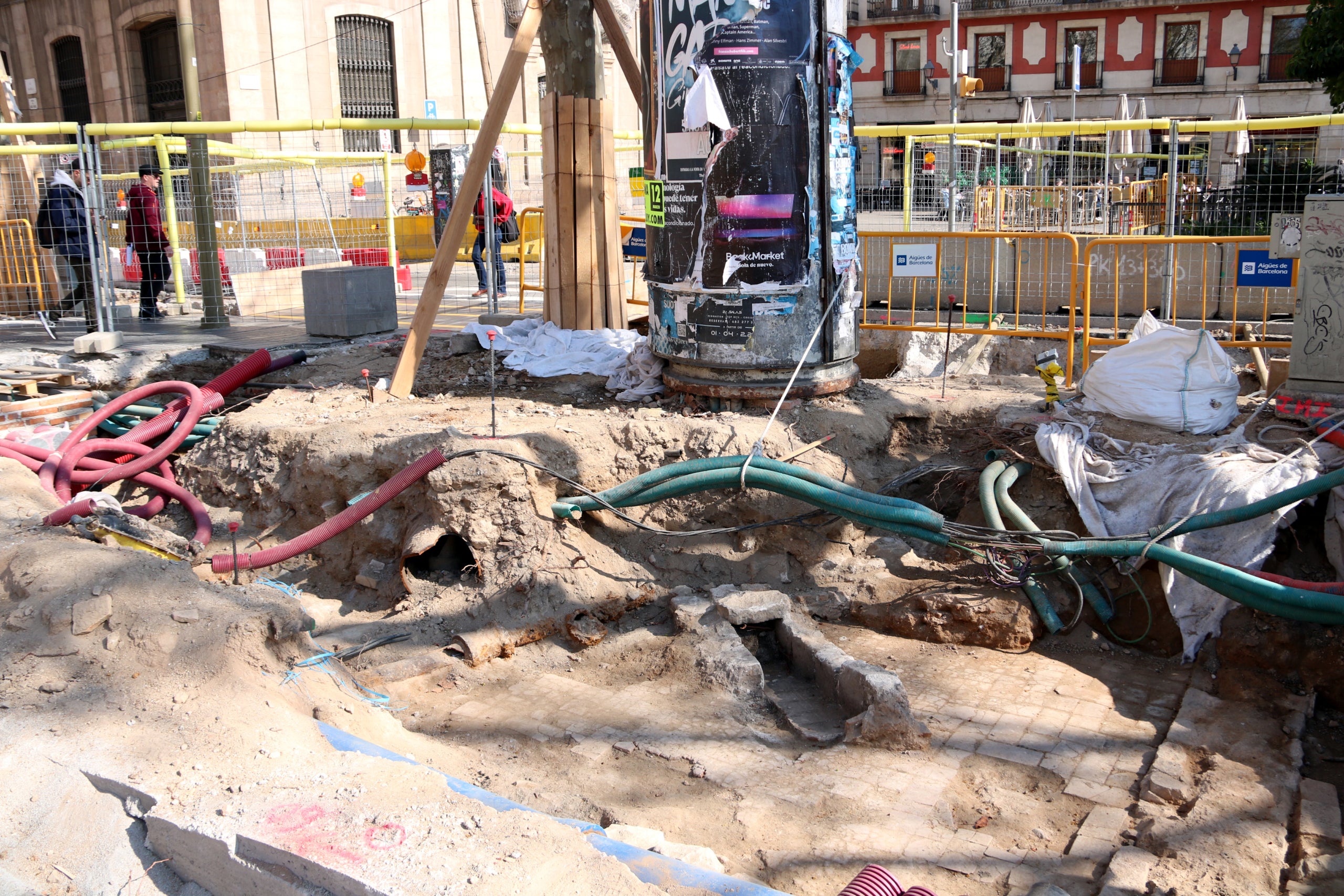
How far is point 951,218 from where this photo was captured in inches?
483

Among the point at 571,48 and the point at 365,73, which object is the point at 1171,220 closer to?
the point at 571,48

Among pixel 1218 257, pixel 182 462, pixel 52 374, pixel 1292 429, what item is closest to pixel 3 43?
pixel 52 374

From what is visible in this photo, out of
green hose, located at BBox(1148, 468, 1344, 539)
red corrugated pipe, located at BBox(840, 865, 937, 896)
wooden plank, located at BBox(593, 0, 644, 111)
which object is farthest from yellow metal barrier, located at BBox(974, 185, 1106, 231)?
red corrugated pipe, located at BBox(840, 865, 937, 896)

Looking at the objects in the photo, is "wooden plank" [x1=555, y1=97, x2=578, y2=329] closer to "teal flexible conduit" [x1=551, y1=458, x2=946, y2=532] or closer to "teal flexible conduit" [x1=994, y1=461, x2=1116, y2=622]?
"teal flexible conduit" [x1=551, y1=458, x2=946, y2=532]

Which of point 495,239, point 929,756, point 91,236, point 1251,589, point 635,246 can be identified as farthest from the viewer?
point 495,239

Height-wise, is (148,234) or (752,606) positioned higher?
(148,234)

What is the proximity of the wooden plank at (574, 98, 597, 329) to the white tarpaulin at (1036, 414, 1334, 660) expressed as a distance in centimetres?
430

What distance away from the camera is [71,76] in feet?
100

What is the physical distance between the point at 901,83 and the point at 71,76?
101ft

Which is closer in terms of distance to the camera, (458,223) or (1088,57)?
(458,223)

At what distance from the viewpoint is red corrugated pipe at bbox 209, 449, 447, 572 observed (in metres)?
6.16

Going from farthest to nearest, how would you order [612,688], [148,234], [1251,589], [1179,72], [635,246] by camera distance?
[1179,72]
[148,234]
[635,246]
[612,688]
[1251,589]

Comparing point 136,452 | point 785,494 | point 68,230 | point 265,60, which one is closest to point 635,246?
point 785,494

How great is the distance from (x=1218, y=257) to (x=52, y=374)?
1157 centimetres
